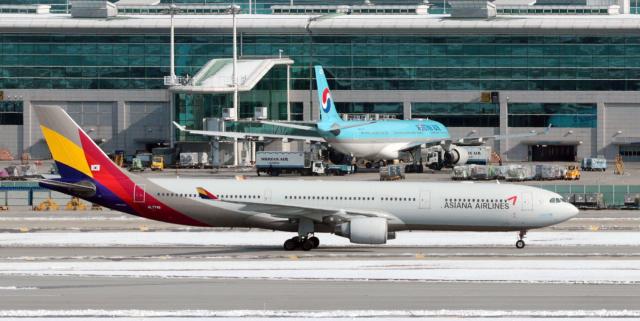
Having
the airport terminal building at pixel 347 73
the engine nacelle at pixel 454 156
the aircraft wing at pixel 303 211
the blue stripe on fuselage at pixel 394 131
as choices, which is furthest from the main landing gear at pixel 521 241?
the airport terminal building at pixel 347 73

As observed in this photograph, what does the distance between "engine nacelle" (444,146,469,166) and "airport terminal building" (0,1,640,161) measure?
64.5ft

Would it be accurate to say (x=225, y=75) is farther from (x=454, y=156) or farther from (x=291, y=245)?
(x=291, y=245)

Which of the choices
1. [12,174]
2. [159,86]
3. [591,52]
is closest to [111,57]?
[159,86]

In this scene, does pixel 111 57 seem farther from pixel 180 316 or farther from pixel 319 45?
pixel 180 316

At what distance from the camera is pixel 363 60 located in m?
139

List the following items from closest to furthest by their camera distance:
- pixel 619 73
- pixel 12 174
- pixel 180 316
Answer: pixel 180 316 → pixel 12 174 → pixel 619 73

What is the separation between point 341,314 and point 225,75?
97.5 m

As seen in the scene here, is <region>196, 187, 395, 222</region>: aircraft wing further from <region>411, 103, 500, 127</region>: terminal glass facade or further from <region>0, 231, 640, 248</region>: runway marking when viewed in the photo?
<region>411, 103, 500, 127</region>: terminal glass facade

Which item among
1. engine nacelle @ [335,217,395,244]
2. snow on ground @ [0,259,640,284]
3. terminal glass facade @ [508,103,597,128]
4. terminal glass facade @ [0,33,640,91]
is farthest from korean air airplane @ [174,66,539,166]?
snow on ground @ [0,259,640,284]

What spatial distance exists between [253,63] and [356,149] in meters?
27.4

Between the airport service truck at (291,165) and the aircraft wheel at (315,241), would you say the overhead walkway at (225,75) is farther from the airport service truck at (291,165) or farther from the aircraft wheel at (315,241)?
the aircraft wheel at (315,241)

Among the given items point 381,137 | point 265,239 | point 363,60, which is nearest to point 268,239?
point 265,239

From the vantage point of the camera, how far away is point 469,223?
58.1 metres

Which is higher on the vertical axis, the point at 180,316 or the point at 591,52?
the point at 591,52
